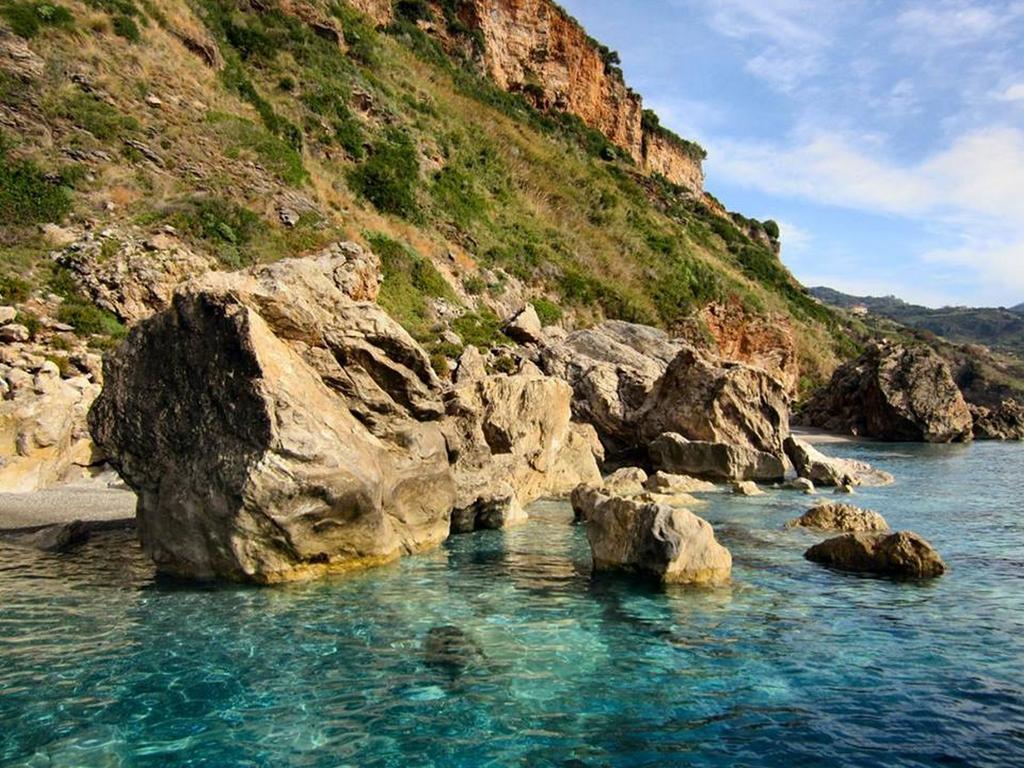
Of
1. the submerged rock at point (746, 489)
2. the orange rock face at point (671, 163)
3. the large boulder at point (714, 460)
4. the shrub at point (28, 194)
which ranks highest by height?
the orange rock face at point (671, 163)

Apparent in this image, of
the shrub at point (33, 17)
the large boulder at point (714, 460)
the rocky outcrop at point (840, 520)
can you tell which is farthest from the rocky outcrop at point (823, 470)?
the shrub at point (33, 17)

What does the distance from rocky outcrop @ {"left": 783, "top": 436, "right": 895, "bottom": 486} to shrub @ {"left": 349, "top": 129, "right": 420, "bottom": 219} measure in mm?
27347

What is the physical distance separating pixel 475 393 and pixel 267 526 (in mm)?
10319

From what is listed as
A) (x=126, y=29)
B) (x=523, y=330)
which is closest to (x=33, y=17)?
(x=126, y=29)

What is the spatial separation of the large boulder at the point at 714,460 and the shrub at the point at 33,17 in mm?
34201

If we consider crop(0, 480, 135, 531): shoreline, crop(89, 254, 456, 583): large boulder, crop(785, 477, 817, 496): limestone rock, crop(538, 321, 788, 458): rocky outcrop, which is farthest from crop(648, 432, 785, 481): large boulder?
crop(0, 480, 135, 531): shoreline

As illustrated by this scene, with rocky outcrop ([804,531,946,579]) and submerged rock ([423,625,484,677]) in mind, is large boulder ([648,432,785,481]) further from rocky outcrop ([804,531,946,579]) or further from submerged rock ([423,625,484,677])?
submerged rock ([423,625,484,677])

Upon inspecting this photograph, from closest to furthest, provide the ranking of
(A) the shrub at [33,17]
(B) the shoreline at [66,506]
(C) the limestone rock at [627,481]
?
(B) the shoreline at [66,506], (C) the limestone rock at [627,481], (A) the shrub at [33,17]

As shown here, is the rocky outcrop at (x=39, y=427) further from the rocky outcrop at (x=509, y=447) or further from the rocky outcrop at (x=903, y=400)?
the rocky outcrop at (x=903, y=400)

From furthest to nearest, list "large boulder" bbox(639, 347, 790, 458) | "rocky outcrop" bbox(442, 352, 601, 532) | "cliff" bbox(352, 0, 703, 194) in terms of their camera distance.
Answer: "cliff" bbox(352, 0, 703, 194) < "large boulder" bbox(639, 347, 790, 458) < "rocky outcrop" bbox(442, 352, 601, 532)

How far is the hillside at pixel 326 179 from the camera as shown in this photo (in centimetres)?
Answer: 2931

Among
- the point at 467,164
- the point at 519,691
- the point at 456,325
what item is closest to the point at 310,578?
the point at 519,691

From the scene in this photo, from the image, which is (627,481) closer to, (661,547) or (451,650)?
(661,547)

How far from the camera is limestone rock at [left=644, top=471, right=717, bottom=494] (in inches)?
889
